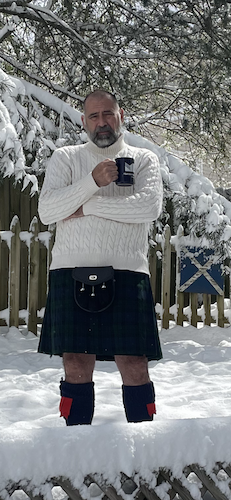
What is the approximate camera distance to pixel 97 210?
7.02 feet

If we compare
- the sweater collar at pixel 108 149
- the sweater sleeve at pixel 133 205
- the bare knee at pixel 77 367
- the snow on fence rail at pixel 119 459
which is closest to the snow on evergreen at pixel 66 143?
the sweater collar at pixel 108 149

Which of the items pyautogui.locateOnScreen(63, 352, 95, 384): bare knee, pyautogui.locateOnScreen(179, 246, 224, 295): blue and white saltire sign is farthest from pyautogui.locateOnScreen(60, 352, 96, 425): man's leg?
pyautogui.locateOnScreen(179, 246, 224, 295): blue and white saltire sign

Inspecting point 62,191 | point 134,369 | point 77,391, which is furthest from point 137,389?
point 62,191

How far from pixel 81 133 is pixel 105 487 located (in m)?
5.01

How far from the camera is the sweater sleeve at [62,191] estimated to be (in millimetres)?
2105

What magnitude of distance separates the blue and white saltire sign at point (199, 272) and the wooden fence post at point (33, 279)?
1612mm

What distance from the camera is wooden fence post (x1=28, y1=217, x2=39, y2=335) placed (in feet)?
19.1

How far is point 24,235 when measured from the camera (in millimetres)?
5906

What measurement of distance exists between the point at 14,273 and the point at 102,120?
3740mm

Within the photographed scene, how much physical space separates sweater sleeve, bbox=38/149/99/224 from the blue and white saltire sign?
4007mm

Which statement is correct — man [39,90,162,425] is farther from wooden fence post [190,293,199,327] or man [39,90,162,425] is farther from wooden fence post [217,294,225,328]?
wooden fence post [217,294,225,328]

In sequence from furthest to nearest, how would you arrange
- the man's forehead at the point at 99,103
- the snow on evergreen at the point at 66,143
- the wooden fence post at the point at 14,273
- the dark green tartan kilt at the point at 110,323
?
the wooden fence post at the point at 14,273 → the snow on evergreen at the point at 66,143 → the man's forehead at the point at 99,103 → the dark green tartan kilt at the point at 110,323

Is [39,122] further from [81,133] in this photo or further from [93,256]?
[93,256]

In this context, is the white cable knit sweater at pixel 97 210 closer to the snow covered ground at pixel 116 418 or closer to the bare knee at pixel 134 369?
the bare knee at pixel 134 369
